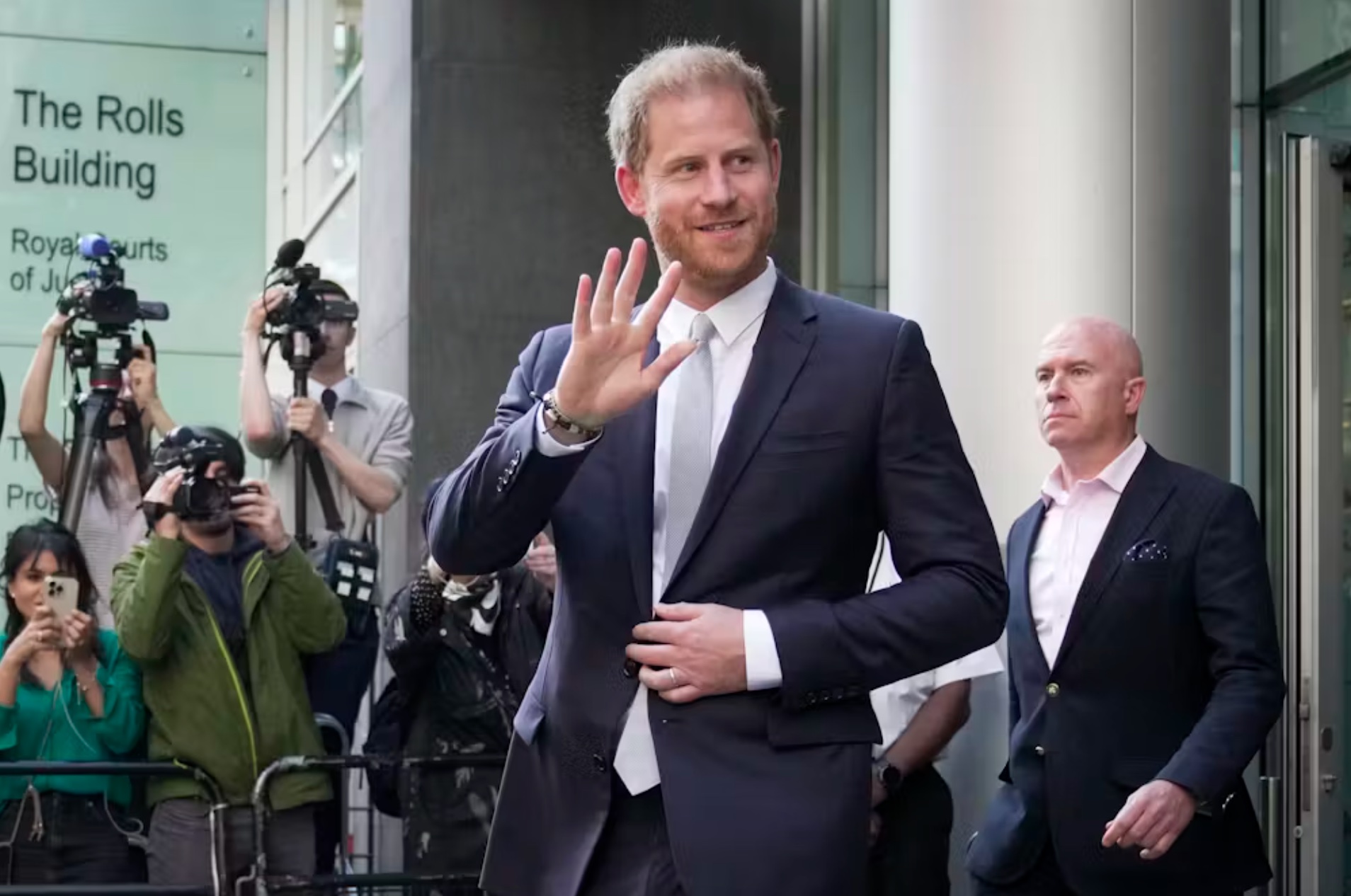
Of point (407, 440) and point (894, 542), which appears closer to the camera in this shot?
point (894, 542)

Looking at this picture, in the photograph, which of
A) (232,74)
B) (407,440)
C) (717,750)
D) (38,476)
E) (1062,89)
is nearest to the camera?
(717,750)

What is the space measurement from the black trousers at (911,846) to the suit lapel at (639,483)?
2.51 m

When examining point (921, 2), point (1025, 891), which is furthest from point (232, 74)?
point (1025, 891)

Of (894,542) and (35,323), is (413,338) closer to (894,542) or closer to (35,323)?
(35,323)

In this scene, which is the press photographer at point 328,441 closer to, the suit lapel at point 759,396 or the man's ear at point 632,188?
the man's ear at point 632,188

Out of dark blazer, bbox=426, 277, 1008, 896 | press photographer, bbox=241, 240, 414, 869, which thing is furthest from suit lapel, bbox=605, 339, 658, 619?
press photographer, bbox=241, 240, 414, 869

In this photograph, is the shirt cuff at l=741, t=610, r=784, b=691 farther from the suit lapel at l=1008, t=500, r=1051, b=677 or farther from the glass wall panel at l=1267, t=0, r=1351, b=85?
the glass wall panel at l=1267, t=0, r=1351, b=85

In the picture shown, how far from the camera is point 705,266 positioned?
8.44 ft

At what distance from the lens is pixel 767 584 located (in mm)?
2500

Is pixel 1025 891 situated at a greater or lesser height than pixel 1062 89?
lesser

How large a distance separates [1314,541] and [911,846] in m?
1.80

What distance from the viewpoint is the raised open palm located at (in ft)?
7.79

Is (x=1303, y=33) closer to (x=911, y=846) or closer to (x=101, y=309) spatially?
(x=911, y=846)

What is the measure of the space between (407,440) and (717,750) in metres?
5.07
